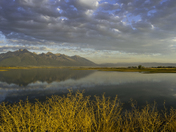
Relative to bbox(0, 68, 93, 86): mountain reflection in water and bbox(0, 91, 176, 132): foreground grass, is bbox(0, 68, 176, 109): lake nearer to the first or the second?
bbox(0, 68, 93, 86): mountain reflection in water

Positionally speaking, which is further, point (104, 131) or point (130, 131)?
point (130, 131)

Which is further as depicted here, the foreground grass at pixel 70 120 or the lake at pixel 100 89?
the lake at pixel 100 89

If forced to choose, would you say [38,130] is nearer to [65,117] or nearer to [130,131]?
[65,117]

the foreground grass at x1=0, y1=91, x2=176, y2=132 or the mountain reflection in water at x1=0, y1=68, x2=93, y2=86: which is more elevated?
the foreground grass at x1=0, y1=91, x2=176, y2=132

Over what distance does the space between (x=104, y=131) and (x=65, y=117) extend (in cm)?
283

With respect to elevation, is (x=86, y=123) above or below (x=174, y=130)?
above

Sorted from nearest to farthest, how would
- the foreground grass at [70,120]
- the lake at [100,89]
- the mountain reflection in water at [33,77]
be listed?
1. the foreground grass at [70,120]
2. the lake at [100,89]
3. the mountain reflection in water at [33,77]

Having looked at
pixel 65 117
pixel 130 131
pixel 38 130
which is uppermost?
pixel 65 117

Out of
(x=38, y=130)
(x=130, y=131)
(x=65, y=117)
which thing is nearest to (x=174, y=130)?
(x=130, y=131)

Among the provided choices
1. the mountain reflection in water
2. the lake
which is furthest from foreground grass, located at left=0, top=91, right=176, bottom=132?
the mountain reflection in water

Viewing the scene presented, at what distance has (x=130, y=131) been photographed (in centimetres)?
890

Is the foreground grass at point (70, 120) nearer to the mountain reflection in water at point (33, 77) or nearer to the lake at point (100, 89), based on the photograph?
the lake at point (100, 89)

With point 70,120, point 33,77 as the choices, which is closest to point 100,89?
point 70,120

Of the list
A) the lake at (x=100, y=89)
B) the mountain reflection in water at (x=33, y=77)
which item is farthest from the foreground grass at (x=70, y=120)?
the mountain reflection in water at (x=33, y=77)
